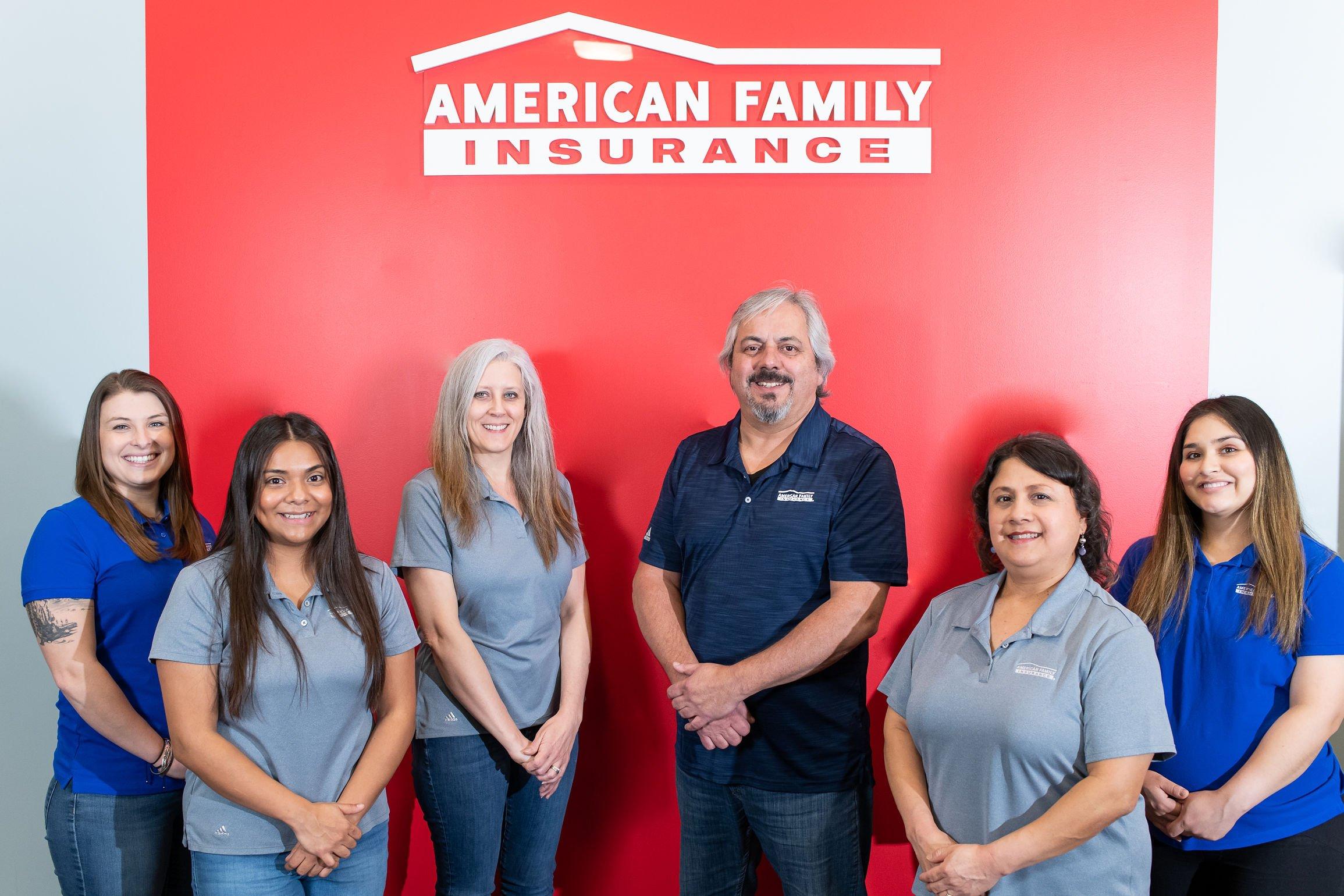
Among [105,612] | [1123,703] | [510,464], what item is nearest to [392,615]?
[510,464]

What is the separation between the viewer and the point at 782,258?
2793 mm

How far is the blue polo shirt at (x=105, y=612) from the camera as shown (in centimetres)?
208

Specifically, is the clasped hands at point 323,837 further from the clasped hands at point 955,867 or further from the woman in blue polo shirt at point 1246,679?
the woman in blue polo shirt at point 1246,679

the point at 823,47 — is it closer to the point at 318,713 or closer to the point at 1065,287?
the point at 1065,287

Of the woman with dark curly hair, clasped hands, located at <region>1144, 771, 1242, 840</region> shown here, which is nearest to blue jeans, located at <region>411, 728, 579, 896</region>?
the woman with dark curly hair

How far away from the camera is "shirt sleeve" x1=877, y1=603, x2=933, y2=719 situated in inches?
79.0

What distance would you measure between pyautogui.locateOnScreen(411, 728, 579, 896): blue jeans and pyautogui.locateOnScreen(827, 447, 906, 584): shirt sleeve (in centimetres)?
94

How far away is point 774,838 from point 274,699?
119 cm

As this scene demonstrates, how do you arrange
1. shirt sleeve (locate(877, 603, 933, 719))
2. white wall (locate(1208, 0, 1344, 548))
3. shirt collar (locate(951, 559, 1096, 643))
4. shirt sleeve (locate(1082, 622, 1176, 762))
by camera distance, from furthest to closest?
white wall (locate(1208, 0, 1344, 548)) → shirt sleeve (locate(877, 603, 933, 719)) → shirt collar (locate(951, 559, 1096, 643)) → shirt sleeve (locate(1082, 622, 1176, 762))

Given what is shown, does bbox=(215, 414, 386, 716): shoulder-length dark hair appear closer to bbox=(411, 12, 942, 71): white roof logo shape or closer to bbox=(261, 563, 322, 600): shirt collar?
bbox=(261, 563, 322, 600): shirt collar

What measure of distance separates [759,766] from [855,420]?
1.10 m

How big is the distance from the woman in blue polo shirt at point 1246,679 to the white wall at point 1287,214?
87 cm

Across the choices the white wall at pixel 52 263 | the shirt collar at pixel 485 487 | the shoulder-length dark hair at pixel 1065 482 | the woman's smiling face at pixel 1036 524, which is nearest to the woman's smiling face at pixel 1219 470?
the shoulder-length dark hair at pixel 1065 482

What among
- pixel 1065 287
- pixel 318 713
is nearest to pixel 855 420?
pixel 1065 287
